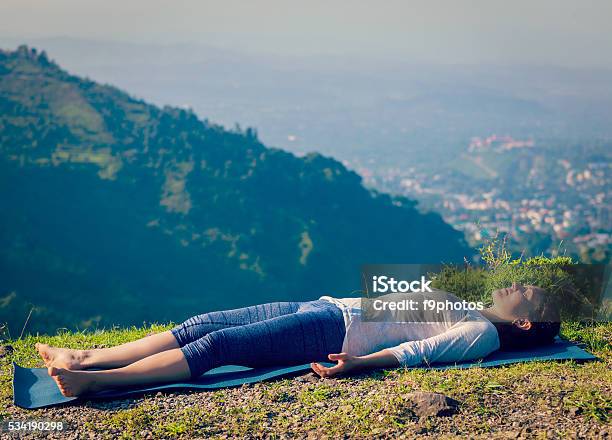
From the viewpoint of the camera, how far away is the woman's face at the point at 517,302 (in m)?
4.63

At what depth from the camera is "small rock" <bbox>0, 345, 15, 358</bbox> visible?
4969 mm

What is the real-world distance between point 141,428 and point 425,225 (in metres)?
59.9

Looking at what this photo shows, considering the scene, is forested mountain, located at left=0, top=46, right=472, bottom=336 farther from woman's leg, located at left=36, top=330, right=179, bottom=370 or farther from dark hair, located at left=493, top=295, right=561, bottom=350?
dark hair, located at left=493, top=295, right=561, bottom=350

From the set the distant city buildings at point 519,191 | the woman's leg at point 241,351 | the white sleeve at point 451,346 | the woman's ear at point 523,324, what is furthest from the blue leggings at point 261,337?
the distant city buildings at point 519,191

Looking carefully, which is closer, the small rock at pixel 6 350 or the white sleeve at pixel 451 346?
the white sleeve at pixel 451 346

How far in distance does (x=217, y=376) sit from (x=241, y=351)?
10.3 inches

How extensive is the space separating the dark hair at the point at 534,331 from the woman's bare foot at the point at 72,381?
8.20 ft

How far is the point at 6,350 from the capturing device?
5.04m

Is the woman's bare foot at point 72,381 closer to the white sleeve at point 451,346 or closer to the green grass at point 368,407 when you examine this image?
the green grass at point 368,407

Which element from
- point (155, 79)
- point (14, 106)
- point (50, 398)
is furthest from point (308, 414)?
point (155, 79)

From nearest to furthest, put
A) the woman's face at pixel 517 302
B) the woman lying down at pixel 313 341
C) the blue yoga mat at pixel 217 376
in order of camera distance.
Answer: the blue yoga mat at pixel 217 376 < the woman lying down at pixel 313 341 < the woman's face at pixel 517 302

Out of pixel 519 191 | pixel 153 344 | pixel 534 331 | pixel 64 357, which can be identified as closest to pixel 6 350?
pixel 64 357

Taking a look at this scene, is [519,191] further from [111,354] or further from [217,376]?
[111,354]

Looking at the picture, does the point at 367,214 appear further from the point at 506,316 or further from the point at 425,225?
the point at 506,316
